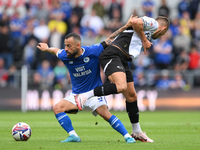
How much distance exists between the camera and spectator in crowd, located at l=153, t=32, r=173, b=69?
1989 centimetres

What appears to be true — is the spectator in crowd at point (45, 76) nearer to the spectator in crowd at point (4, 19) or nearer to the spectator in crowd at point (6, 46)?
the spectator in crowd at point (6, 46)

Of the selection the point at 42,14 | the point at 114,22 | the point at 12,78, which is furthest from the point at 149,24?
the point at 42,14

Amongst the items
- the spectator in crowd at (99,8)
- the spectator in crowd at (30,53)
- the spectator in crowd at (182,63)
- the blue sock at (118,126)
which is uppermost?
the spectator in crowd at (99,8)

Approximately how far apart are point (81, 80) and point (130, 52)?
3.42 feet

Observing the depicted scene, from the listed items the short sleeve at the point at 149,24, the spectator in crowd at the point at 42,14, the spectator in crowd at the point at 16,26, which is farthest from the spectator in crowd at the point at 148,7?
the short sleeve at the point at 149,24

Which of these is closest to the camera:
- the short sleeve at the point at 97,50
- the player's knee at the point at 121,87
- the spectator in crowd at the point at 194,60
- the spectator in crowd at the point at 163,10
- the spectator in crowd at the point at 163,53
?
the player's knee at the point at 121,87

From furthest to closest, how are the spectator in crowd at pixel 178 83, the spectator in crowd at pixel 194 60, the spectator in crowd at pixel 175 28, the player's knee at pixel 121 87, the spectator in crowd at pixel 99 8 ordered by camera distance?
1. the spectator in crowd at pixel 99 8
2. the spectator in crowd at pixel 175 28
3. the spectator in crowd at pixel 194 60
4. the spectator in crowd at pixel 178 83
5. the player's knee at pixel 121 87

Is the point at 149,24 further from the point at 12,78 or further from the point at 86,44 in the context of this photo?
the point at 12,78

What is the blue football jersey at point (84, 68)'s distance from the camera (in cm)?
852

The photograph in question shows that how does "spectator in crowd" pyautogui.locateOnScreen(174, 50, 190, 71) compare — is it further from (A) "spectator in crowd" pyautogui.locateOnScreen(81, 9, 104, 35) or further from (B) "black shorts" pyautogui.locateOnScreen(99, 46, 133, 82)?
(B) "black shorts" pyautogui.locateOnScreen(99, 46, 133, 82)

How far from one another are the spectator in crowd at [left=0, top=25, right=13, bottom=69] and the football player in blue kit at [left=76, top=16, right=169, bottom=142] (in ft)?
39.5

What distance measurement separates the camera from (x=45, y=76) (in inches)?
762

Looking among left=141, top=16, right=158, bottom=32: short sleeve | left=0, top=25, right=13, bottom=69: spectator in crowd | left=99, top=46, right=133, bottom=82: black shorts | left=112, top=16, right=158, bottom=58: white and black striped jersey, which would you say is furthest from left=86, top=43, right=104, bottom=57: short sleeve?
left=0, top=25, right=13, bottom=69: spectator in crowd

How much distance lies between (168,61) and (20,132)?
489 inches
